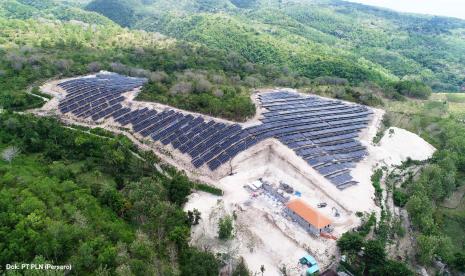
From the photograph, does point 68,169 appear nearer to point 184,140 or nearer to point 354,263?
point 184,140

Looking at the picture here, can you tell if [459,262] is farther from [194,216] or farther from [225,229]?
[194,216]

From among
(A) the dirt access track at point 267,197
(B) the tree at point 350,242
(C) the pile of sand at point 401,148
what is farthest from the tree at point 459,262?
(C) the pile of sand at point 401,148

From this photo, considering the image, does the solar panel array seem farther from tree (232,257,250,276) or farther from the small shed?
tree (232,257,250,276)

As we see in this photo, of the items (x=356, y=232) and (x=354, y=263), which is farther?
(x=356, y=232)

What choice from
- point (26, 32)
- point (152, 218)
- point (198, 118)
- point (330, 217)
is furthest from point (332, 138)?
point (26, 32)

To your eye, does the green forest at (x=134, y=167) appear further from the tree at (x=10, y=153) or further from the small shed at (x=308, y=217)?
the small shed at (x=308, y=217)
